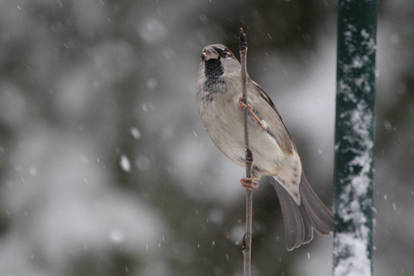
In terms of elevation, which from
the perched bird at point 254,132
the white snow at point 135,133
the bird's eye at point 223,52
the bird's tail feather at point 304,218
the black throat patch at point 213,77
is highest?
the white snow at point 135,133

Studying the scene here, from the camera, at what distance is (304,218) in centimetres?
219

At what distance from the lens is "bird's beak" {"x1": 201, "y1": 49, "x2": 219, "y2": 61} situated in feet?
7.07

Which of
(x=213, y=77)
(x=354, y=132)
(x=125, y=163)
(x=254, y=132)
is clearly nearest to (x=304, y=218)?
(x=254, y=132)

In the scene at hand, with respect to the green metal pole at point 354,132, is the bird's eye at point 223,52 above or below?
above

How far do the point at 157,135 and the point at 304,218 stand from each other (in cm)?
258

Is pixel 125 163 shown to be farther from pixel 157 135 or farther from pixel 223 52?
pixel 223 52

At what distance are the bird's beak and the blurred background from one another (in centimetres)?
204

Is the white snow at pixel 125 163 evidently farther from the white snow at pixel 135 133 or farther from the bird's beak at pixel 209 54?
the bird's beak at pixel 209 54

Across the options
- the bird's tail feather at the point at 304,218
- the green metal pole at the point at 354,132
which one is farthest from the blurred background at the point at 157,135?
the green metal pole at the point at 354,132

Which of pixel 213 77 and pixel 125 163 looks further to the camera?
pixel 125 163

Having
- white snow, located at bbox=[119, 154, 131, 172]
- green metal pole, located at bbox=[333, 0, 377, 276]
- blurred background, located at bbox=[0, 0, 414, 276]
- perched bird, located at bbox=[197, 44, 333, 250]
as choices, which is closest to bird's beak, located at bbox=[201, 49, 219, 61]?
perched bird, located at bbox=[197, 44, 333, 250]

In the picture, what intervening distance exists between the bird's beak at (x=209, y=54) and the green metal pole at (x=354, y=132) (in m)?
0.73

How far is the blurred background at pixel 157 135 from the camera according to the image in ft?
13.9

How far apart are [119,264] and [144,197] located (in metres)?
0.48
